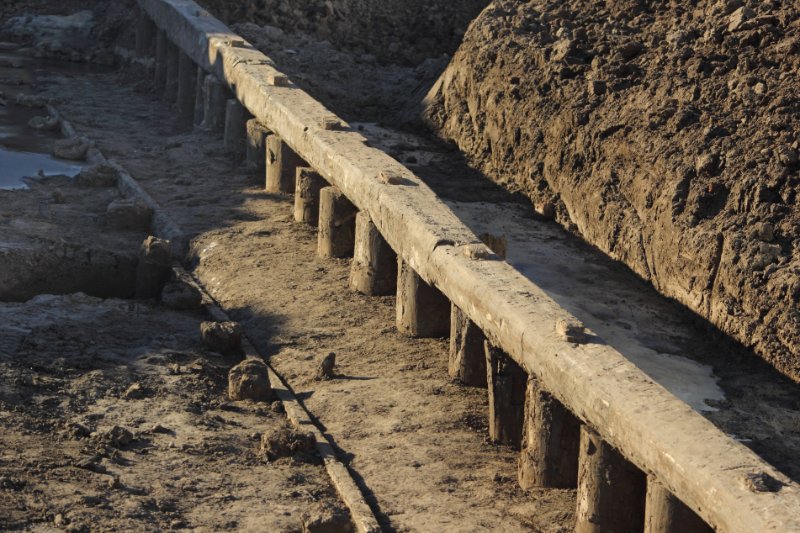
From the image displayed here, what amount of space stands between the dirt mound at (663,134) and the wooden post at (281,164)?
179 centimetres

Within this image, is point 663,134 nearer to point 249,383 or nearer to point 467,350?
point 467,350

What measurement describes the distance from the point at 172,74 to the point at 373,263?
24.6ft

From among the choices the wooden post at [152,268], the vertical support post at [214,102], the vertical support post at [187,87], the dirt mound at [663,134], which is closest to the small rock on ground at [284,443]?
the dirt mound at [663,134]

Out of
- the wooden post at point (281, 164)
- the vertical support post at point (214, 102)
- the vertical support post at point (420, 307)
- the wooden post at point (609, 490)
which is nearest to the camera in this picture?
the wooden post at point (609, 490)

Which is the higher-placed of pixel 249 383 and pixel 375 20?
pixel 375 20

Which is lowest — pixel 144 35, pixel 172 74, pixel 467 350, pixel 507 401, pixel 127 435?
pixel 127 435

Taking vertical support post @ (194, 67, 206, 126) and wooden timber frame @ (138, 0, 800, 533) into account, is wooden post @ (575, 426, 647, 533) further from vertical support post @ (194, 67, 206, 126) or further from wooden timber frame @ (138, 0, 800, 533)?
vertical support post @ (194, 67, 206, 126)

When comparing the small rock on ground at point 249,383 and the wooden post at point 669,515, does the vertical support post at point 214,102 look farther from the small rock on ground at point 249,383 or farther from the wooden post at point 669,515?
the wooden post at point 669,515

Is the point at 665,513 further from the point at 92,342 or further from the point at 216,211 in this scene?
the point at 216,211

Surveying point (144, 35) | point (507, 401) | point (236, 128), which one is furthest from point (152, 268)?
point (144, 35)

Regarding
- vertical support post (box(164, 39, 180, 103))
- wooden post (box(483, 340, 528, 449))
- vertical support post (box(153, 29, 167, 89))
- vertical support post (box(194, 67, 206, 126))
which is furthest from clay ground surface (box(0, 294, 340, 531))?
vertical support post (box(153, 29, 167, 89))

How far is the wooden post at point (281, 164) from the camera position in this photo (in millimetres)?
12500

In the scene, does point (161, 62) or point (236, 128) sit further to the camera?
point (161, 62)

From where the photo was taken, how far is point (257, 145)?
13.2 meters
